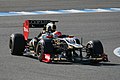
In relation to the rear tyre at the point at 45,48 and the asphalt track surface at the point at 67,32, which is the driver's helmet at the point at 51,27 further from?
the rear tyre at the point at 45,48

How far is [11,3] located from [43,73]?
19933 mm

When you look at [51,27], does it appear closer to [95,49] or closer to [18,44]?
[18,44]

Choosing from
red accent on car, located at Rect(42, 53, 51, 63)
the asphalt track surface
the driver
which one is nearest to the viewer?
the asphalt track surface

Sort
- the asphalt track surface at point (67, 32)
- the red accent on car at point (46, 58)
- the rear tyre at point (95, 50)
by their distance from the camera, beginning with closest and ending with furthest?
the asphalt track surface at point (67, 32)
the red accent on car at point (46, 58)
the rear tyre at point (95, 50)

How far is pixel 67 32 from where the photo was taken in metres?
19.4

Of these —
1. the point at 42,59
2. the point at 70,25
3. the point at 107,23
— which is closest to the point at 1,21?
the point at 70,25

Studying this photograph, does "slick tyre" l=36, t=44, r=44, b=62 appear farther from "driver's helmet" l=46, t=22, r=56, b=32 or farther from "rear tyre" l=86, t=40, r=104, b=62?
"rear tyre" l=86, t=40, r=104, b=62

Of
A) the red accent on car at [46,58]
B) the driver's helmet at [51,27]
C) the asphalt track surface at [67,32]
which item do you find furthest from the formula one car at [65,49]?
the driver's helmet at [51,27]

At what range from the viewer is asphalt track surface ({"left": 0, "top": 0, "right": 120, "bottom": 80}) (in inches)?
428

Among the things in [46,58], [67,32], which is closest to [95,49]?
[46,58]

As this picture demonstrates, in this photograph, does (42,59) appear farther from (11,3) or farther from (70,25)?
(11,3)

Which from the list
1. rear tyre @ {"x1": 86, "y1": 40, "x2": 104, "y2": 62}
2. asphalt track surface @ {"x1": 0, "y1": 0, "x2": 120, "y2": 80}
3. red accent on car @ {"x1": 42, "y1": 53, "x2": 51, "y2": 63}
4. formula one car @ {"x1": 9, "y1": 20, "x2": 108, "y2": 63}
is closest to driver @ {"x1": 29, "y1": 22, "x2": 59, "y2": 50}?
formula one car @ {"x1": 9, "y1": 20, "x2": 108, "y2": 63}

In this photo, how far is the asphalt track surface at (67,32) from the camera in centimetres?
1087

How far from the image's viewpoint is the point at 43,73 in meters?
11.0
